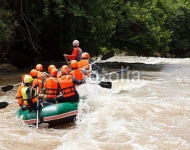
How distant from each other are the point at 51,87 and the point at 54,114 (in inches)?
32.7

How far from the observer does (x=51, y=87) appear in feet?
24.4

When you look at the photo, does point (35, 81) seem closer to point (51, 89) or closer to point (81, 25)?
point (51, 89)

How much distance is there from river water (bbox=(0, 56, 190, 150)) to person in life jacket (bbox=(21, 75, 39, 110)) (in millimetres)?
462

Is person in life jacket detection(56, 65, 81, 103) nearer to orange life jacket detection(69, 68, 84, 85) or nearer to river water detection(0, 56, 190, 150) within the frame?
river water detection(0, 56, 190, 150)

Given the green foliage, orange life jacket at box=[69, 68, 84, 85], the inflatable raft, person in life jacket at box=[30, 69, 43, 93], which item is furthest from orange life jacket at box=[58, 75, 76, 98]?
the green foliage

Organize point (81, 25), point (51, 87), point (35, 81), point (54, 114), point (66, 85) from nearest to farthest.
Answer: point (54, 114), point (66, 85), point (51, 87), point (35, 81), point (81, 25)

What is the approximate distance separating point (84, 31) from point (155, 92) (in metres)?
6.97

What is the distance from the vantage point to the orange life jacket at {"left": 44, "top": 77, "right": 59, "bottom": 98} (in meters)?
7.39

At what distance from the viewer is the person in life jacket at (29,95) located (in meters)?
6.84

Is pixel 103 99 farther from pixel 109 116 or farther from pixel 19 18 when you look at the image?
pixel 19 18

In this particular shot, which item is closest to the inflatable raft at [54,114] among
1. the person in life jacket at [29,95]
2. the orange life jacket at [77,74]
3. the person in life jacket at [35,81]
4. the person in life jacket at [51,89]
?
the person in life jacket at [29,95]

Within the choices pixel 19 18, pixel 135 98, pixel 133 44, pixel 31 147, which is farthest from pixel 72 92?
pixel 133 44

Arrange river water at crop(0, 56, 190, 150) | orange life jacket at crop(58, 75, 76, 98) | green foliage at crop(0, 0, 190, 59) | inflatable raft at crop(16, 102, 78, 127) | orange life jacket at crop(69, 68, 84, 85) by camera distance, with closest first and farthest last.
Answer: river water at crop(0, 56, 190, 150) < inflatable raft at crop(16, 102, 78, 127) < orange life jacket at crop(58, 75, 76, 98) < orange life jacket at crop(69, 68, 84, 85) < green foliage at crop(0, 0, 190, 59)

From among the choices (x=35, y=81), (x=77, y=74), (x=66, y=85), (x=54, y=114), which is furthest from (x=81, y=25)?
(x=54, y=114)
